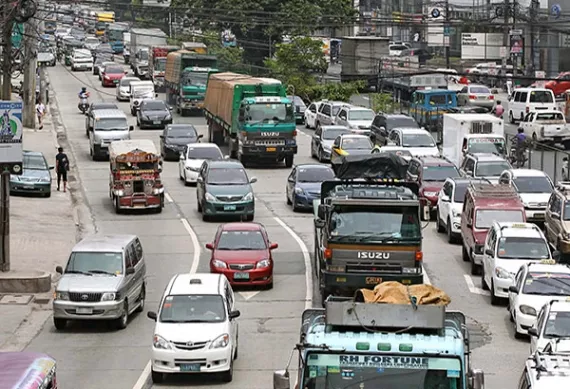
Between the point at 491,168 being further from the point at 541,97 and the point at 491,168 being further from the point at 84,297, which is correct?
the point at 541,97

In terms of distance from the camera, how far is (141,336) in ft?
91.0

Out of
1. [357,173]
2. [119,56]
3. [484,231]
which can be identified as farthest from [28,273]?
[119,56]

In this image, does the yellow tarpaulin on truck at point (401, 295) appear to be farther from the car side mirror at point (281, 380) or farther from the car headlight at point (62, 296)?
the car headlight at point (62, 296)

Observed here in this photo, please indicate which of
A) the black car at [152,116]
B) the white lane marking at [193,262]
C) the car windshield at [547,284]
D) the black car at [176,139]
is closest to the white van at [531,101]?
the black car at [152,116]

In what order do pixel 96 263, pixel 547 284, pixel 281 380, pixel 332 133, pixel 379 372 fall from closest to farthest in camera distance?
pixel 281 380 → pixel 379 372 → pixel 547 284 → pixel 96 263 → pixel 332 133

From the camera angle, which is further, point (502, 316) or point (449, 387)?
point (502, 316)

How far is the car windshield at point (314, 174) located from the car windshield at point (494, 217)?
31.6 ft

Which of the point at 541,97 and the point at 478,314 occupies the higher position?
the point at 541,97

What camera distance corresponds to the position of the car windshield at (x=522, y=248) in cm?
3095

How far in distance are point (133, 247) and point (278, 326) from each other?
14.0 feet

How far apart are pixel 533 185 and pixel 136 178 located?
42.8 ft

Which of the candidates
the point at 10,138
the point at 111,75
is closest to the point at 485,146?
the point at 10,138

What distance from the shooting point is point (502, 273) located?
99.0 ft

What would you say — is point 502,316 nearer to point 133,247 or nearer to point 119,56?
point 133,247
